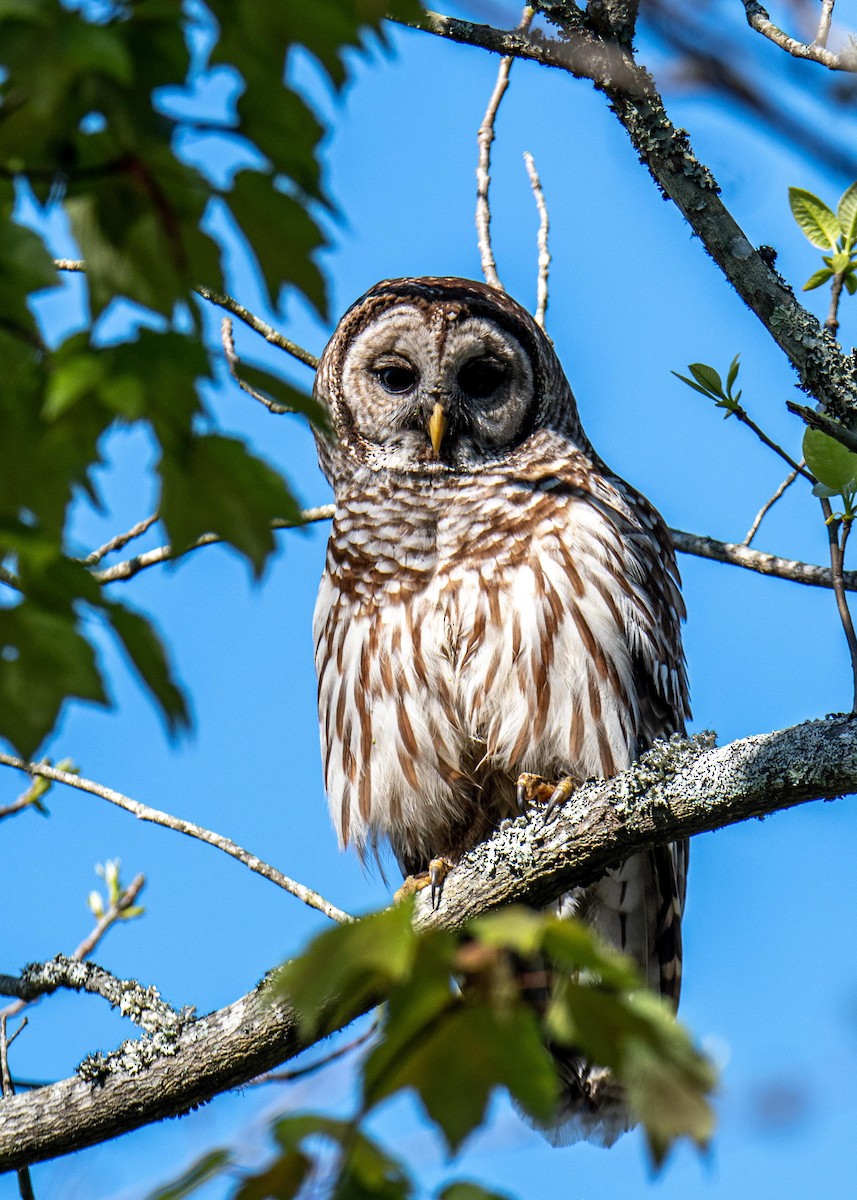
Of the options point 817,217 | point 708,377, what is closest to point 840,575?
point 708,377

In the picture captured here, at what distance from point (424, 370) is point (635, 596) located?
1336 millimetres

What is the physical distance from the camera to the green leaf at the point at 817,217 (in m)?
4.10

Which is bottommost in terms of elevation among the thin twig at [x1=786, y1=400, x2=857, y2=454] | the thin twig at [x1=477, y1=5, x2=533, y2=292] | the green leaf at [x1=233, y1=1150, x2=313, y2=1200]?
the green leaf at [x1=233, y1=1150, x2=313, y2=1200]

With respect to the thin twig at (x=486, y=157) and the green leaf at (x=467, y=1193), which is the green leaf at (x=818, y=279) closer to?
the thin twig at (x=486, y=157)

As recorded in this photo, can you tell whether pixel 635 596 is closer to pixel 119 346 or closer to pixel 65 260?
pixel 65 260

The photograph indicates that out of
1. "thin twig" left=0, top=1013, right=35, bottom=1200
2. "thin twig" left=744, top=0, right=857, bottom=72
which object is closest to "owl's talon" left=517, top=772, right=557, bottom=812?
"thin twig" left=0, top=1013, right=35, bottom=1200

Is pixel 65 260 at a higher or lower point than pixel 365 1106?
higher

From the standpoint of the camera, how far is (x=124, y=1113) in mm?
3531

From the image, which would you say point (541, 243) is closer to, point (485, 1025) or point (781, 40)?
point (781, 40)

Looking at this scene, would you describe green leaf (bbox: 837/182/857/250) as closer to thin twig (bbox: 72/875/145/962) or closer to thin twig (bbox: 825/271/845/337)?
thin twig (bbox: 825/271/845/337)

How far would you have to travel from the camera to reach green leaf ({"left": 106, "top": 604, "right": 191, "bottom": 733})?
4.84 ft

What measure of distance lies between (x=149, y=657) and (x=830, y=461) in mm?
2592

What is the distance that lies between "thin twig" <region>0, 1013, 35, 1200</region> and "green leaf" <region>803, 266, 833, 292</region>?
10.1 feet

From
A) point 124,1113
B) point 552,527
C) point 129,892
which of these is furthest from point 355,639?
point 124,1113
